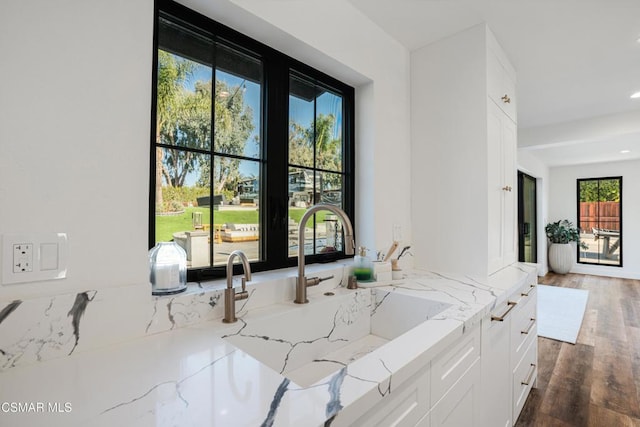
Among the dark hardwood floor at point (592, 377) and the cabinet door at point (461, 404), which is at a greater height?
Result: the cabinet door at point (461, 404)

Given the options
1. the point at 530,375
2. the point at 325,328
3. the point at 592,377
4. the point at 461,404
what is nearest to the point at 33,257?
the point at 325,328

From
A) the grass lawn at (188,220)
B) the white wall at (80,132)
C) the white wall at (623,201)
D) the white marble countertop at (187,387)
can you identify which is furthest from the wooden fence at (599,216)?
the white wall at (80,132)

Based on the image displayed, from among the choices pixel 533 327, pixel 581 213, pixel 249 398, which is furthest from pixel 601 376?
pixel 581 213

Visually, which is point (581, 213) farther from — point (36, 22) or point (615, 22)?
point (36, 22)

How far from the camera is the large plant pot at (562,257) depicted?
20.6 feet

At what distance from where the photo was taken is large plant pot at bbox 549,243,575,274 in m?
6.28

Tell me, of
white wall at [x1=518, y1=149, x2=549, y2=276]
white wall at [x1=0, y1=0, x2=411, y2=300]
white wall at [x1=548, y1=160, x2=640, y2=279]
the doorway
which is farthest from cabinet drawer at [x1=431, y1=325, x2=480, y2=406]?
white wall at [x1=548, y1=160, x2=640, y2=279]

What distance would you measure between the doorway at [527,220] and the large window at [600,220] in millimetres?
1175

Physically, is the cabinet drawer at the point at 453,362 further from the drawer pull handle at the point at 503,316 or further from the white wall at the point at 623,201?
the white wall at the point at 623,201

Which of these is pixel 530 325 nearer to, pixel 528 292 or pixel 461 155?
pixel 528 292

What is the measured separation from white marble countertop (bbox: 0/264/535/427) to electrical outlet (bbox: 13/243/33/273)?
23 cm

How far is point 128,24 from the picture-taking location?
92cm

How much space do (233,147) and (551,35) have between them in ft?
6.98

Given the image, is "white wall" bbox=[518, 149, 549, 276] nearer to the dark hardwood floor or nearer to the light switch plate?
the dark hardwood floor
